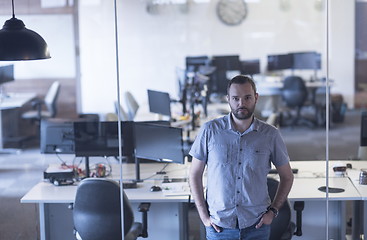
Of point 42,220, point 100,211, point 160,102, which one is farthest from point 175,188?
point 160,102

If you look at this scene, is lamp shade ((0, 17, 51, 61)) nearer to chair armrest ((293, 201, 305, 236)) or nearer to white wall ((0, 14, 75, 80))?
chair armrest ((293, 201, 305, 236))

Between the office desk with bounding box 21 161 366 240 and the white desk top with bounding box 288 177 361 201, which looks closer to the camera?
the white desk top with bounding box 288 177 361 201

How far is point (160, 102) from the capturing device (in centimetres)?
795

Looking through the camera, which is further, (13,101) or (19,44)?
(13,101)

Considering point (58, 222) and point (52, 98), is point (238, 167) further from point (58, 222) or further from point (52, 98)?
point (52, 98)

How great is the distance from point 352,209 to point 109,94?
21.3ft

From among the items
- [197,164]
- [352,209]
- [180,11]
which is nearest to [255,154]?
[197,164]

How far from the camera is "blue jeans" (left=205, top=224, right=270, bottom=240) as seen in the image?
13.6 ft

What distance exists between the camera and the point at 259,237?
13.8ft

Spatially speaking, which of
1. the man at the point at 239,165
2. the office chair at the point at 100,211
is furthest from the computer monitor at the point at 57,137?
the man at the point at 239,165

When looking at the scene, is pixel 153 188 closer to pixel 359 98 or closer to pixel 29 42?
pixel 29 42

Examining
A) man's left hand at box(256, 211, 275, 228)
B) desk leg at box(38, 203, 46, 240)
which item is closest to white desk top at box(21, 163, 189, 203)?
desk leg at box(38, 203, 46, 240)

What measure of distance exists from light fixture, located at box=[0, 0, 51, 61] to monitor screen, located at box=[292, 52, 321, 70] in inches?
313

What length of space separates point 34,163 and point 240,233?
5766mm
